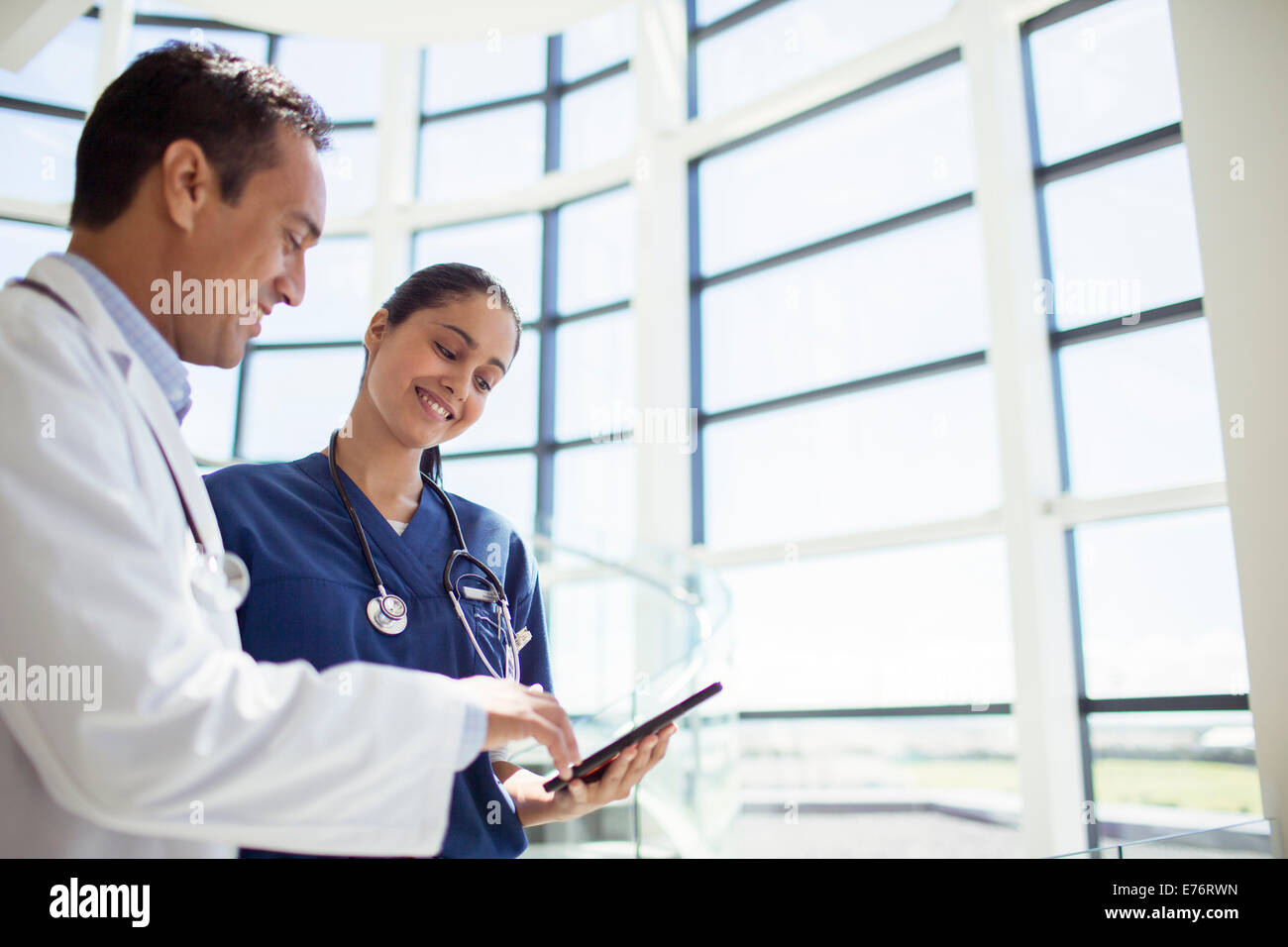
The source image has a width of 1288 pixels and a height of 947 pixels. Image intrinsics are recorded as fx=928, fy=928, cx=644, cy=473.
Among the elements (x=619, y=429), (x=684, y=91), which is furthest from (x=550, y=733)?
(x=684, y=91)

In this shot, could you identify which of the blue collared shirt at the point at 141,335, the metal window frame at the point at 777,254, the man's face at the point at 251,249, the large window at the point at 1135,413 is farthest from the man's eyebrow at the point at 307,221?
the metal window frame at the point at 777,254

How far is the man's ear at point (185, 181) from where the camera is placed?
98 centimetres

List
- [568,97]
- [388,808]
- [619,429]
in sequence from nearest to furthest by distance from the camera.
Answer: [388,808] < [619,429] < [568,97]

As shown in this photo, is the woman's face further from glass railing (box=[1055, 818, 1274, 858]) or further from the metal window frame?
the metal window frame

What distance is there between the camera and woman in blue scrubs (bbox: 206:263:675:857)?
50.0 inches

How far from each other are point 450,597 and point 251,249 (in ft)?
1.96

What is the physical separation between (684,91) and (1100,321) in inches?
147

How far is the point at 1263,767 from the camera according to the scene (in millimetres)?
3240

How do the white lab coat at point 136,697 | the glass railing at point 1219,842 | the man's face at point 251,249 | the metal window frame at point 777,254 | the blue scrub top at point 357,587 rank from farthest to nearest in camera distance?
1. the metal window frame at point 777,254
2. the glass railing at point 1219,842
3. the blue scrub top at point 357,587
4. the man's face at point 251,249
5. the white lab coat at point 136,697

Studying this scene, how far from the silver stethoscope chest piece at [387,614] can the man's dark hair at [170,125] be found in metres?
0.59

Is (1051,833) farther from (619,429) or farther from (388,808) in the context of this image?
(388,808)

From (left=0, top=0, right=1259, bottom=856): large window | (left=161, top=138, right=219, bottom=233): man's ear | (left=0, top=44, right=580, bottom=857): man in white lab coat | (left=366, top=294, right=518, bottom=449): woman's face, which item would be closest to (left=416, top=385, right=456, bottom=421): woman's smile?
(left=366, top=294, right=518, bottom=449): woman's face

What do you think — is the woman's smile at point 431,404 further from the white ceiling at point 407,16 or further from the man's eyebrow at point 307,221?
the white ceiling at point 407,16
